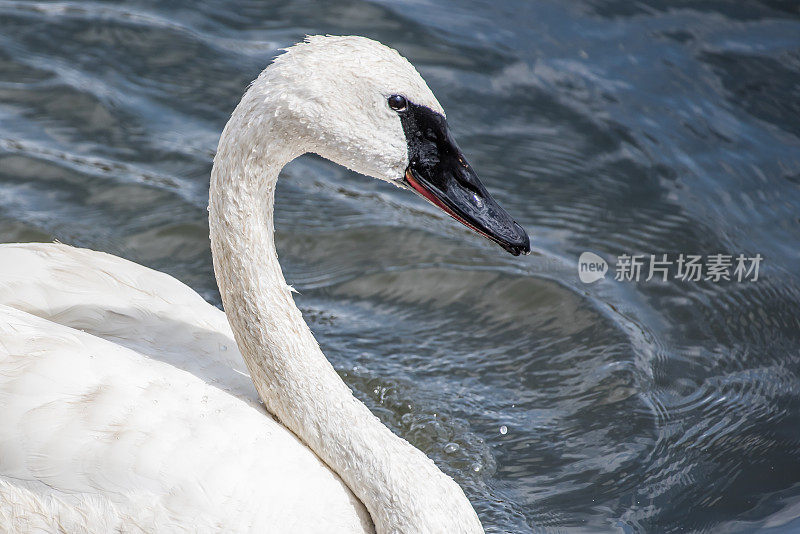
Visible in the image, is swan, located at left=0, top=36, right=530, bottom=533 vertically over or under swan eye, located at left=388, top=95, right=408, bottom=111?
under

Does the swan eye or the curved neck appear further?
the curved neck

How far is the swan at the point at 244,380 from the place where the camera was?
3.13 m

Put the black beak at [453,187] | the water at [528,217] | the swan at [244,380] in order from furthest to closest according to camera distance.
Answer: the water at [528,217] → the black beak at [453,187] → the swan at [244,380]

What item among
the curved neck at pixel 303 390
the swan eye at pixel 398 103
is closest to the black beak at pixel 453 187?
the swan eye at pixel 398 103

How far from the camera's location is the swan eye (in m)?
3.23

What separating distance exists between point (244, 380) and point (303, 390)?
33 cm

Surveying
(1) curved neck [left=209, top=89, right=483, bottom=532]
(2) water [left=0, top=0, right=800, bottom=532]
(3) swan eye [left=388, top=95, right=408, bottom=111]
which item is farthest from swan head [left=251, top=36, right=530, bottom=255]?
(2) water [left=0, top=0, right=800, bottom=532]

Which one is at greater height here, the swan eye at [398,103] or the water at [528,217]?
the swan eye at [398,103]

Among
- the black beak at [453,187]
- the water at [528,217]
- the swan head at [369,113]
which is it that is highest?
the swan head at [369,113]

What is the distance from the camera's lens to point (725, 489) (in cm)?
475

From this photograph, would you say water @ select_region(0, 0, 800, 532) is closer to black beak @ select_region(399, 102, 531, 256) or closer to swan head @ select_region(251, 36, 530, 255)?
black beak @ select_region(399, 102, 531, 256)

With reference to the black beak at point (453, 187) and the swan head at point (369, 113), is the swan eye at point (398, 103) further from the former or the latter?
the black beak at point (453, 187)

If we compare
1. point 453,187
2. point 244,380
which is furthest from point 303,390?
point 453,187

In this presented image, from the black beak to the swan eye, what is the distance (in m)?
0.14
